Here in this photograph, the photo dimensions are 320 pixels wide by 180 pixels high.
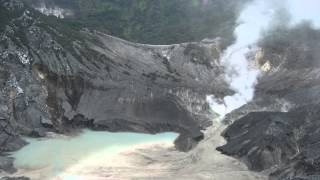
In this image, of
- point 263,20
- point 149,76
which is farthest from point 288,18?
point 149,76

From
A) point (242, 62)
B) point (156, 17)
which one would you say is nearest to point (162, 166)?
point (242, 62)

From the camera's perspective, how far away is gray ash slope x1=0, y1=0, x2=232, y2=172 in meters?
77.4

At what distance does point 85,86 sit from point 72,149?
14411mm

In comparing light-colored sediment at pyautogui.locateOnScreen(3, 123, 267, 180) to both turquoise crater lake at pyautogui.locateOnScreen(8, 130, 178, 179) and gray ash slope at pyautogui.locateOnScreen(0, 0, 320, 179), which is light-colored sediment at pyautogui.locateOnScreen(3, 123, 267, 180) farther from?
gray ash slope at pyautogui.locateOnScreen(0, 0, 320, 179)

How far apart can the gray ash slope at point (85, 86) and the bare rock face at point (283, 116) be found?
575 cm

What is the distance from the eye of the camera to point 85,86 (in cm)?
8362

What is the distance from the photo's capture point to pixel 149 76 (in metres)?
88.0

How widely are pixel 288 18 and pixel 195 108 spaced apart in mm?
36812

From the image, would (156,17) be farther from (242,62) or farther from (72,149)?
(72,149)

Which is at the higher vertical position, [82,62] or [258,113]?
[82,62]

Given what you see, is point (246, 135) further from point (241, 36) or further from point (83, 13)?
point (83, 13)

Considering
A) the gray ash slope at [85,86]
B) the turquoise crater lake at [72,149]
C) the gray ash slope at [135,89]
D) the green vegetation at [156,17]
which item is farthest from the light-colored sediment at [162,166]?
the green vegetation at [156,17]

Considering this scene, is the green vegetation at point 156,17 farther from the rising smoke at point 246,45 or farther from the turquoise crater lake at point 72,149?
the turquoise crater lake at point 72,149

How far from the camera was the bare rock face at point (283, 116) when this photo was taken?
59.3 metres
